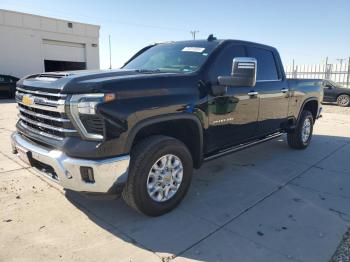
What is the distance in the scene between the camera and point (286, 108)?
5648 millimetres

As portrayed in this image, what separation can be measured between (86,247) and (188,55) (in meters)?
2.56

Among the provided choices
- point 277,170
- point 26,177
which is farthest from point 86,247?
point 277,170

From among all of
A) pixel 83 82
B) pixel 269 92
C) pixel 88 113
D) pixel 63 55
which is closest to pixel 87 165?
pixel 88 113

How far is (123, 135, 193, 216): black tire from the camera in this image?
307 centimetres

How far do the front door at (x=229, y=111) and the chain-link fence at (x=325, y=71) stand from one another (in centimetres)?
2178

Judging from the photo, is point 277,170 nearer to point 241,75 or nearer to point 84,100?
point 241,75

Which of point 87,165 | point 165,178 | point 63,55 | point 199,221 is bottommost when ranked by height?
point 199,221

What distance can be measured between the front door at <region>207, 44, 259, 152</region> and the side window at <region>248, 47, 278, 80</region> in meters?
0.43

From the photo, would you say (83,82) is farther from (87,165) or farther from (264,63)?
(264,63)

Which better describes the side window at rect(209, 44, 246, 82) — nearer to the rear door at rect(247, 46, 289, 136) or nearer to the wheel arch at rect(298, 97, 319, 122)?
the rear door at rect(247, 46, 289, 136)

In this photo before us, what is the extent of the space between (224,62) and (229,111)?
62cm

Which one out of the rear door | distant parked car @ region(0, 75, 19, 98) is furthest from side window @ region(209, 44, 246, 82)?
distant parked car @ region(0, 75, 19, 98)

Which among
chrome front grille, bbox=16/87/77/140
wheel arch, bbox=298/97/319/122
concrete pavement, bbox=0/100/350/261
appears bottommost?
concrete pavement, bbox=0/100/350/261

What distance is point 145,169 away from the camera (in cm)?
312
